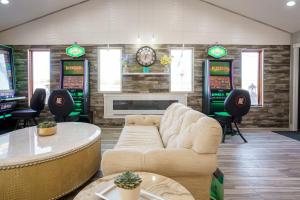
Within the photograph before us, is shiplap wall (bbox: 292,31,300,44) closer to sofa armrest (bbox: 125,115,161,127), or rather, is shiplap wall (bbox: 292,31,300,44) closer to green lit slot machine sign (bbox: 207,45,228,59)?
green lit slot machine sign (bbox: 207,45,228,59)

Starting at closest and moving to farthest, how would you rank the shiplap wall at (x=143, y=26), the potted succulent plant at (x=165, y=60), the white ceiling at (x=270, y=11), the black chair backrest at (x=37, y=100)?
the white ceiling at (x=270, y=11), the black chair backrest at (x=37, y=100), the potted succulent plant at (x=165, y=60), the shiplap wall at (x=143, y=26)

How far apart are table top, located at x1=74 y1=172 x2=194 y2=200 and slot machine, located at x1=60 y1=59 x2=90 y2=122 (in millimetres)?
4091

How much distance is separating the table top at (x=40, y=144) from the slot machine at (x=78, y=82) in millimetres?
2205

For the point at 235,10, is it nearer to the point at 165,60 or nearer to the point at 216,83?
the point at 216,83

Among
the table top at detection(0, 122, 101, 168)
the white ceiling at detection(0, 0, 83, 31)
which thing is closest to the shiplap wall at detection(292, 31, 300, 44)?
the table top at detection(0, 122, 101, 168)

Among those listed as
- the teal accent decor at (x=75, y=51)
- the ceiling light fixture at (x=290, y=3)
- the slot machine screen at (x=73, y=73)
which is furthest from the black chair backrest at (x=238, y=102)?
the teal accent decor at (x=75, y=51)

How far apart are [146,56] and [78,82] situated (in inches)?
73.1

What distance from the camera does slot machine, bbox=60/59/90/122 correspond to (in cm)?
541

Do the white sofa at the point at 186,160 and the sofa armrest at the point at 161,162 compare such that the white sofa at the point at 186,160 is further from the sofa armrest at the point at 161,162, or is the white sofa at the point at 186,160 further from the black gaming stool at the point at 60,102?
the black gaming stool at the point at 60,102

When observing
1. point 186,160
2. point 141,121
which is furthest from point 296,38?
point 186,160

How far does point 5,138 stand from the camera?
2.68 m

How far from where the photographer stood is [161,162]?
5.62ft

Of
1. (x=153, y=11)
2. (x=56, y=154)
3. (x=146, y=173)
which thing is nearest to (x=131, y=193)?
(x=146, y=173)

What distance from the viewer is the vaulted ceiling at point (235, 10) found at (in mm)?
4789
